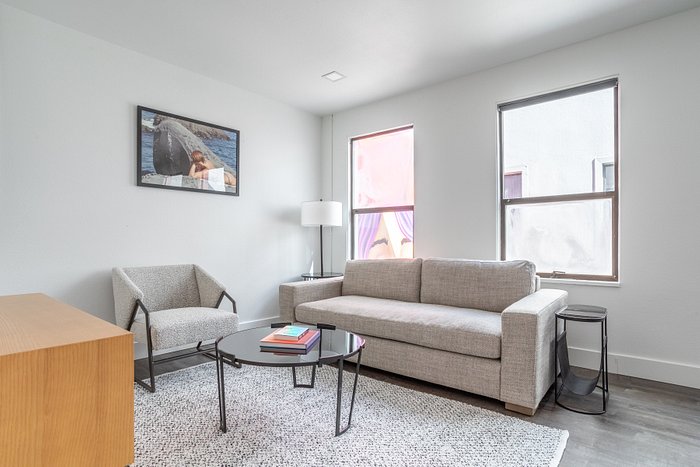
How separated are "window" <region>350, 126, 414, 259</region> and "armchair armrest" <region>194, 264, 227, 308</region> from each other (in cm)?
182

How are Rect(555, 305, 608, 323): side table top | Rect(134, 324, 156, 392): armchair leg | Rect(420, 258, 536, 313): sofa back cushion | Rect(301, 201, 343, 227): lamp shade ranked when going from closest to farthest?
Rect(555, 305, 608, 323): side table top → Rect(134, 324, 156, 392): armchair leg → Rect(420, 258, 536, 313): sofa back cushion → Rect(301, 201, 343, 227): lamp shade

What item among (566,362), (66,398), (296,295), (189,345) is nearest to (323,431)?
(296,295)

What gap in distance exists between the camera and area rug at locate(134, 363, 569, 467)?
64.8 inches

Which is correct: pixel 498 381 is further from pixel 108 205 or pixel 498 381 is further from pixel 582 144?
pixel 108 205

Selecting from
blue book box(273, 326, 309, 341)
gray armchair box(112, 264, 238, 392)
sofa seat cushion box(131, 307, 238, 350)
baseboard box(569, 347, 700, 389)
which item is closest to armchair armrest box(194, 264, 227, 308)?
gray armchair box(112, 264, 238, 392)

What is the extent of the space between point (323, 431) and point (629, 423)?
5.44 feet

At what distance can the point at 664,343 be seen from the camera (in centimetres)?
255

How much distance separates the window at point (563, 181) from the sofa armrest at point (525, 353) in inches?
40.5

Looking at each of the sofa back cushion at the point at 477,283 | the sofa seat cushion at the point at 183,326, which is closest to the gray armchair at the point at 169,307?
the sofa seat cushion at the point at 183,326

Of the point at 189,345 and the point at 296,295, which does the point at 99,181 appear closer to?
the point at 189,345

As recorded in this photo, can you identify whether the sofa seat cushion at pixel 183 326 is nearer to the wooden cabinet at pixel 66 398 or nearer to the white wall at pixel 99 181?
the white wall at pixel 99 181

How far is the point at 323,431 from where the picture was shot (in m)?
1.88

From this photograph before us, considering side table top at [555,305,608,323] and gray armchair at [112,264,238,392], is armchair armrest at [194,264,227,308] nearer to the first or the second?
gray armchair at [112,264,238,392]

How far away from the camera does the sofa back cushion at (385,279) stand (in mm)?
3271
